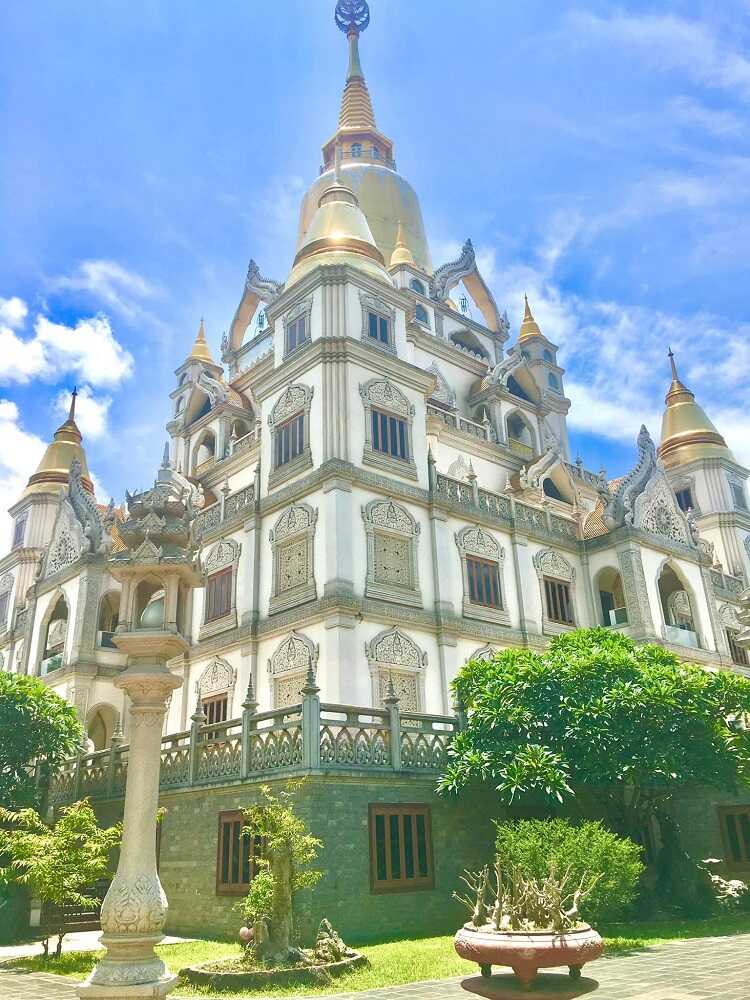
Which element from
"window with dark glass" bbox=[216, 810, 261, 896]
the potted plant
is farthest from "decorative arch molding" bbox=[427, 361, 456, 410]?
the potted plant

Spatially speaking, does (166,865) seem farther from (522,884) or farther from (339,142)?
(339,142)

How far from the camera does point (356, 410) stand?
23.9 m

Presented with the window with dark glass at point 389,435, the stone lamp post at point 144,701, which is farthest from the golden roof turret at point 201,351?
the stone lamp post at point 144,701

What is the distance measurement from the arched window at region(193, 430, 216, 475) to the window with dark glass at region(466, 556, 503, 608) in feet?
44.9

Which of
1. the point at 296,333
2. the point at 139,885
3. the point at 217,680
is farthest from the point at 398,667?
the point at 139,885

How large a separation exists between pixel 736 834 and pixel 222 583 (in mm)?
15149

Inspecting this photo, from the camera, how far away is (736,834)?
19.8 metres

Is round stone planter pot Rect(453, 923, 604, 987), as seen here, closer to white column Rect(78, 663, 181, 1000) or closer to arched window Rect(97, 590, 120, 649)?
white column Rect(78, 663, 181, 1000)

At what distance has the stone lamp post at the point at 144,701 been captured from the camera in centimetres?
844

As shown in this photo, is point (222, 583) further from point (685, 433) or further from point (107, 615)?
point (685, 433)

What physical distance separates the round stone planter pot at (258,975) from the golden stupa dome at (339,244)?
2020 centimetres

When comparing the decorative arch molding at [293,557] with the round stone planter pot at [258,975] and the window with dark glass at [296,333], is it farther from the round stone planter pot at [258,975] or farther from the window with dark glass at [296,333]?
the round stone planter pot at [258,975]

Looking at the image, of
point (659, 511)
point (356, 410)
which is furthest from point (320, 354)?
point (659, 511)

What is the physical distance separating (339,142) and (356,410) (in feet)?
90.1
